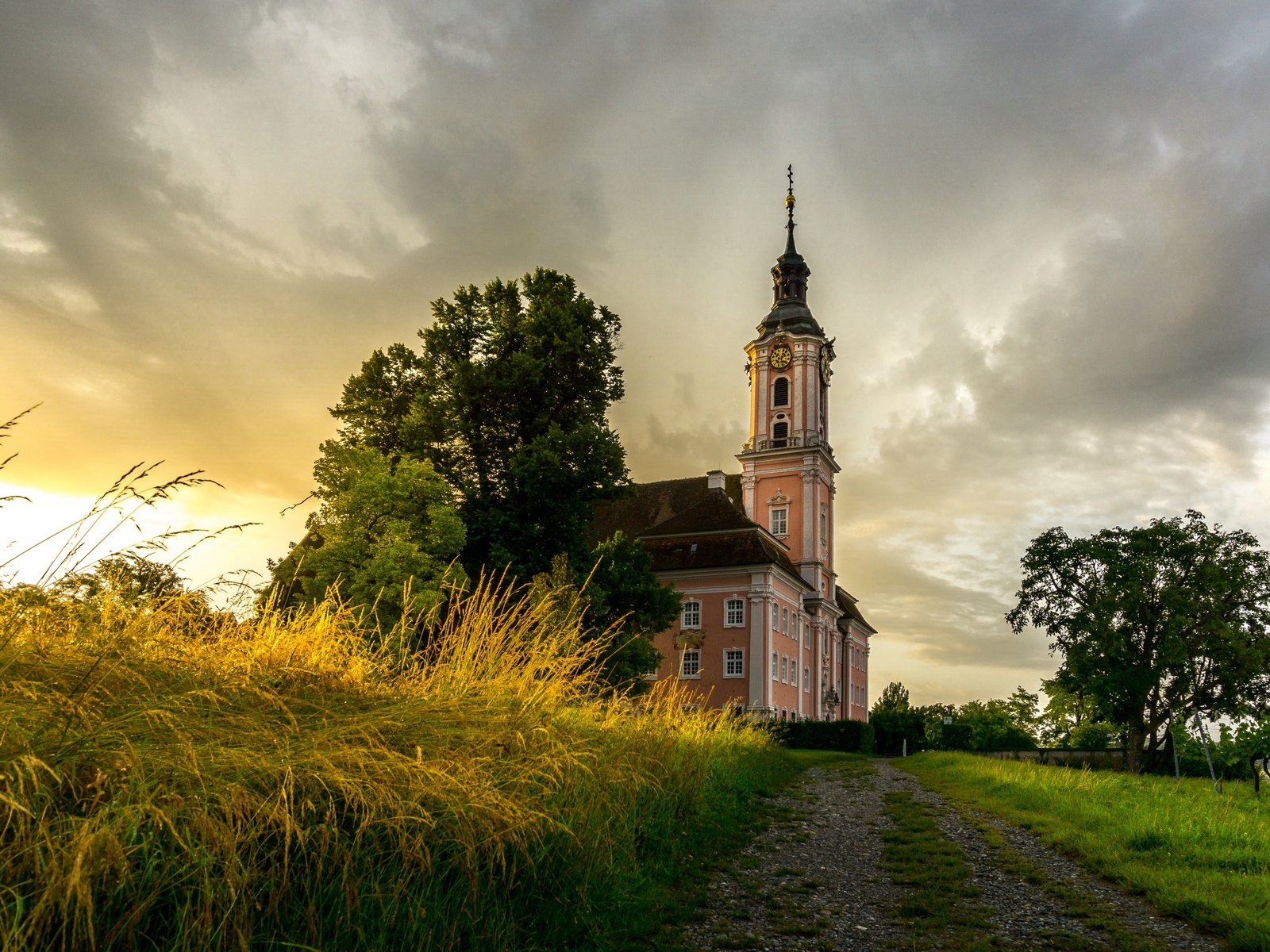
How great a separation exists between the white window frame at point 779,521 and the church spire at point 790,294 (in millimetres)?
10285

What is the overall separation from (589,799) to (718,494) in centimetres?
4645

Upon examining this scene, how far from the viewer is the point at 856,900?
737 cm

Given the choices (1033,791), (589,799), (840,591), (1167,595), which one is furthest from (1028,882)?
(840,591)

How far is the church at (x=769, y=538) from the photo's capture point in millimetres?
47188

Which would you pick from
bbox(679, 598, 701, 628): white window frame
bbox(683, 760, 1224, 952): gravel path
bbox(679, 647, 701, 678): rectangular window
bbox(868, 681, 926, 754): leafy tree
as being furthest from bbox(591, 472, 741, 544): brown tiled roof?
bbox(683, 760, 1224, 952): gravel path

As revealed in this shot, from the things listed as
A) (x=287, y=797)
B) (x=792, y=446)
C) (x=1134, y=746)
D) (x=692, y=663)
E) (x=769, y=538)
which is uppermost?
(x=792, y=446)

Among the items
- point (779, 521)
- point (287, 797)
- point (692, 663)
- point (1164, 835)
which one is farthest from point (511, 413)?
point (779, 521)

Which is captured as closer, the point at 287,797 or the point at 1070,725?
the point at 287,797

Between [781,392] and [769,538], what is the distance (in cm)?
872

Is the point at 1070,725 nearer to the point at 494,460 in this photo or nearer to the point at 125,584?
the point at 494,460

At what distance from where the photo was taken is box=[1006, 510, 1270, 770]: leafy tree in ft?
103

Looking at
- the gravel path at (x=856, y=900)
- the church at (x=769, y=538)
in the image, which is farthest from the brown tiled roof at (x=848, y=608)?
the gravel path at (x=856, y=900)

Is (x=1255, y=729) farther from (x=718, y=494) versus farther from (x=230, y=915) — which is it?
(x=718, y=494)

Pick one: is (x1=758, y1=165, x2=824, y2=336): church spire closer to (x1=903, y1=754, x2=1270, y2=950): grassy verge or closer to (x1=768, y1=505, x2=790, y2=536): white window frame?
(x1=768, y1=505, x2=790, y2=536): white window frame
